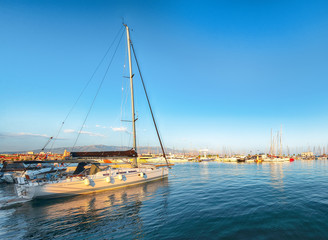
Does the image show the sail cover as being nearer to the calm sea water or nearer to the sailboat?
the sailboat

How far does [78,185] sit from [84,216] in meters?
5.93

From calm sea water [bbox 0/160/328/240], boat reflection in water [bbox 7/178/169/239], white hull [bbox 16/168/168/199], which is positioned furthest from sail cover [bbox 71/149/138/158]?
calm sea water [bbox 0/160/328/240]

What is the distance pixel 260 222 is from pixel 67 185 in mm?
15948

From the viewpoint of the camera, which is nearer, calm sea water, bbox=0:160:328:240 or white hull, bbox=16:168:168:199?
calm sea water, bbox=0:160:328:240

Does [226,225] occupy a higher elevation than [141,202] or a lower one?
higher

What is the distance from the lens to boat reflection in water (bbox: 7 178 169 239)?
7852 millimetres

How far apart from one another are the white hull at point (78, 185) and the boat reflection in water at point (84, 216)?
27.1 inches

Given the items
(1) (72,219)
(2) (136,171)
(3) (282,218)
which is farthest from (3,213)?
(3) (282,218)

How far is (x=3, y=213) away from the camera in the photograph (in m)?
10.8

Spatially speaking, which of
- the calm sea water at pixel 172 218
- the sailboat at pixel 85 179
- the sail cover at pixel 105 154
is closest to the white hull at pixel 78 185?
the sailboat at pixel 85 179

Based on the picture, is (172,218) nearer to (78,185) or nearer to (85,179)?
(85,179)

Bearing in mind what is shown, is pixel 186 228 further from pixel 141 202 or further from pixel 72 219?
pixel 72 219

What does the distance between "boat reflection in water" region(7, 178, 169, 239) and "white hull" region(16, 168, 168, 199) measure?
69 cm

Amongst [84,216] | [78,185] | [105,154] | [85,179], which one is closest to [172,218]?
[84,216]
